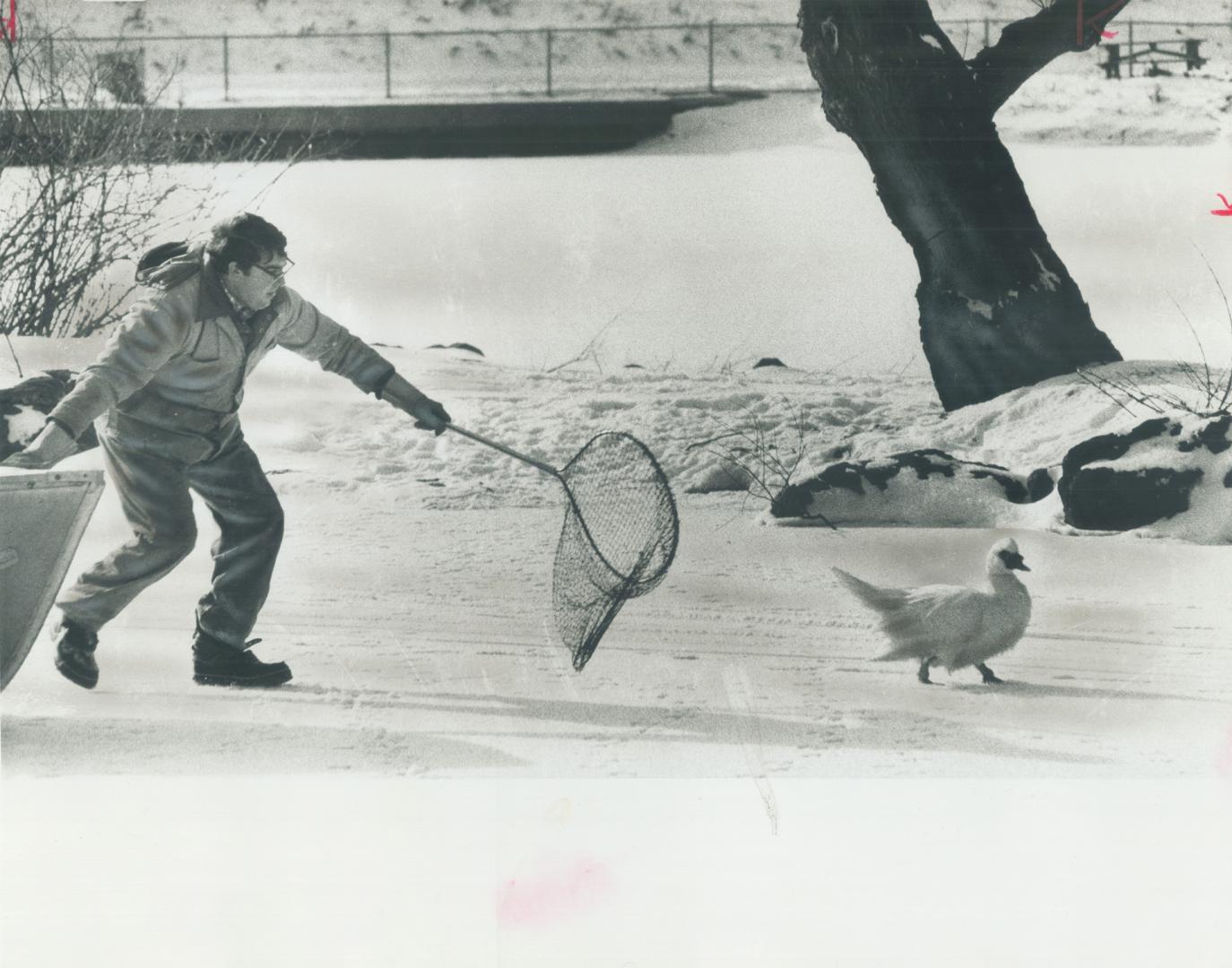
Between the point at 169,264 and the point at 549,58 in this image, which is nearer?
the point at 169,264

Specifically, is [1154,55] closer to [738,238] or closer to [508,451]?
[738,238]

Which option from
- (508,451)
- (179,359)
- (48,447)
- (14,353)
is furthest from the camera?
(14,353)

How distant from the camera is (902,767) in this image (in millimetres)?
3588

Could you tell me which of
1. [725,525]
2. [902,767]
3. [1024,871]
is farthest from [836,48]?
[1024,871]

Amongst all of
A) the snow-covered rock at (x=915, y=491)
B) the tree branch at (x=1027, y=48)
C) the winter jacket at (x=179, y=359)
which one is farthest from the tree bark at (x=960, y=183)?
the winter jacket at (x=179, y=359)

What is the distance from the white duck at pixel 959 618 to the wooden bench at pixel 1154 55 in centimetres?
150

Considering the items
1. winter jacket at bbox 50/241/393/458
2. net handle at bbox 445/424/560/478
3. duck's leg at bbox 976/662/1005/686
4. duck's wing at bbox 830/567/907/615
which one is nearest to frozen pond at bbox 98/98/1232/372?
net handle at bbox 445/424/560/478

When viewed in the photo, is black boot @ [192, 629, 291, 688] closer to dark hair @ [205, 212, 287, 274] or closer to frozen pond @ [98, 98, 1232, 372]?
dark hair @ [205, 212, 287, 274]

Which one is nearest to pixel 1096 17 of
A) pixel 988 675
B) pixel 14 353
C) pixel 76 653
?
pixel 988 675

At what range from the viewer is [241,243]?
3496 mm

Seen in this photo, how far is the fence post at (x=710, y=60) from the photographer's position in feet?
12.6

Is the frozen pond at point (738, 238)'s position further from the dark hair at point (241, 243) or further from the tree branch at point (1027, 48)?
the dark hair at point (241, 243)

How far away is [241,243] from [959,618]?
219 cm

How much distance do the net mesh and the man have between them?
50 cm
